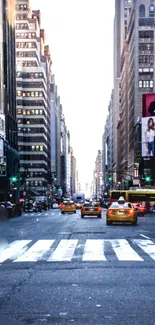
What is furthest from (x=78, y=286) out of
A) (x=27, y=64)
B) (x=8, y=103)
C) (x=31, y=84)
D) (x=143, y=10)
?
(x=143, y=10)

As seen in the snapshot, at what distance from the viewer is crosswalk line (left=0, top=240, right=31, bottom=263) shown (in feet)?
48.8

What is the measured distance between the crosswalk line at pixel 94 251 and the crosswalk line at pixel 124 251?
1.40 feet

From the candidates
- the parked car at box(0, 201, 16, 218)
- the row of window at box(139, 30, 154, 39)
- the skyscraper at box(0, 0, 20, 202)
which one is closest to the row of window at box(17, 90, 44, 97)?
the row of window at box(139, 30, 154, 39)

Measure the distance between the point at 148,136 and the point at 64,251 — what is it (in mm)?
84737

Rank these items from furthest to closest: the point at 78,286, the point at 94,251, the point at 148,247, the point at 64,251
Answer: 1. the point at 148,247
2. the point at 64,251
3. the point at 94,251
4. the point at 78,286

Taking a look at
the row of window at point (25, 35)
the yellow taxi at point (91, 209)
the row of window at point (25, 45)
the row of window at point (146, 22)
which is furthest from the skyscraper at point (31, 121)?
→ the yellow taxi at point (91, 209)

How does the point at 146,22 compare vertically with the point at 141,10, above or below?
below

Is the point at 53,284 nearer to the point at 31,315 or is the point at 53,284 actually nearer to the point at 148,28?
the point at 31,315

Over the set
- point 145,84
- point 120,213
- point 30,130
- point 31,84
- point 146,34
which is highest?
point 146,34

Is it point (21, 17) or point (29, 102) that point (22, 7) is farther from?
point (29, 102)

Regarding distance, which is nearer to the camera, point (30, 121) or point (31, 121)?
point (30, 121)

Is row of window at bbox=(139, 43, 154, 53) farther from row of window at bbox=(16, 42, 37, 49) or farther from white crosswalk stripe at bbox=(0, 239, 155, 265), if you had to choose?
white crosswalk stripe at bbox=(0, 239, 155, 265)

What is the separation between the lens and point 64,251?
52.2 feet

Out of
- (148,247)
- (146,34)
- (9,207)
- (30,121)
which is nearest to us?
(148,247)
